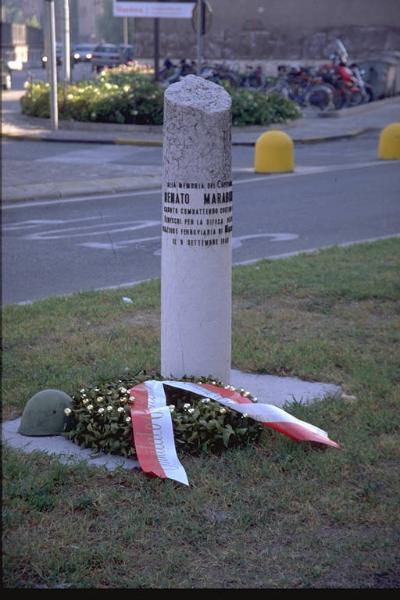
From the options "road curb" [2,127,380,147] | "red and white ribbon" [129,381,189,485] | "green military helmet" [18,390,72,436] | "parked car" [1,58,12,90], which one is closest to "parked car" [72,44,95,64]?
"parked car" [1,58,12,90]

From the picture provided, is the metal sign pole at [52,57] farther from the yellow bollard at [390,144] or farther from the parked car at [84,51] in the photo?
the parked car at [84,51]

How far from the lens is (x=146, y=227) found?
40.2 ft

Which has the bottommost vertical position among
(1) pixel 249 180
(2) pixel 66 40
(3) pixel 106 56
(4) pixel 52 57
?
(1) pixel 249 180

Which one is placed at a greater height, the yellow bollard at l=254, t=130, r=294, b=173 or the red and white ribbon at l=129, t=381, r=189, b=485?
the yellow bollard at l=254, t=130, r=294, b=173

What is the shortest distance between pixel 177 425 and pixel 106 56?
57.8 meters

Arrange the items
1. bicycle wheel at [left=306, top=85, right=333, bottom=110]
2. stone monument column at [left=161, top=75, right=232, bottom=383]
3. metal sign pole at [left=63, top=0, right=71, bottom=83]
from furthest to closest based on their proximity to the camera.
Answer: bicycle wheel at [left=306, top=85, right=333, bottom=110] < metal sign pole at [left=63, top=0, right=71, bottom=83] < stone monument column at [left=161, top=75, right=232, bottom=383]

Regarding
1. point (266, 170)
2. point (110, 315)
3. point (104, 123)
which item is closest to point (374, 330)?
point (110, 315)

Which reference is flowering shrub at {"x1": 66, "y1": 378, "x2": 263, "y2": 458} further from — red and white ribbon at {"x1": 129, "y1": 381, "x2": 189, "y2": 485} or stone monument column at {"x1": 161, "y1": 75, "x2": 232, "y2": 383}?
stone monument column at {"x1": 161, "y1": 75, "x2": 232, "y2": 383}

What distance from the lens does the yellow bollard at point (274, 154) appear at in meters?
17.9

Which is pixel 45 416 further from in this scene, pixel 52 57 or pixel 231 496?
pixel 52 57

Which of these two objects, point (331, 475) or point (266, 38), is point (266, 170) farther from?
point (266, 38)

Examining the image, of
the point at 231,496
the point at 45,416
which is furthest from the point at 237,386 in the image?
the point at 231,496

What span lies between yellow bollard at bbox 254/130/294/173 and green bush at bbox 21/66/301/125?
22.9ft

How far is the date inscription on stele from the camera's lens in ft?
16.3
